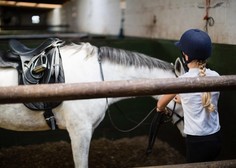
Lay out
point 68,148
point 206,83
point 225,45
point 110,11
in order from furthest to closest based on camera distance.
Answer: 1. point 110,11
2. point 68,148
3. point 225,45
4. point 206,83

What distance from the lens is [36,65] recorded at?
2199mm

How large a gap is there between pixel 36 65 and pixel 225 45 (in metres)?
1.53

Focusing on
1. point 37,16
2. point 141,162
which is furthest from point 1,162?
point 37,16

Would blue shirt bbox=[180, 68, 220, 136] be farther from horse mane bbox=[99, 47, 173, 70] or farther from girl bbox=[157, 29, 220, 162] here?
horse mane bbox=[99, 47, 173, 70]

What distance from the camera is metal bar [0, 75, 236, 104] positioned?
1212mm

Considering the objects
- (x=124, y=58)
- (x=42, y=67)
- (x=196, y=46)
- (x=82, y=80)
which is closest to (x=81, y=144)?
(x=82, y=80)

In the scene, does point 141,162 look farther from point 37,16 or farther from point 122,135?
point 37,16

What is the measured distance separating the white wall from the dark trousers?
1.09m

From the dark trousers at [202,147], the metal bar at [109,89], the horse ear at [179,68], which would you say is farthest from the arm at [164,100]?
the horse ear at [179,68]

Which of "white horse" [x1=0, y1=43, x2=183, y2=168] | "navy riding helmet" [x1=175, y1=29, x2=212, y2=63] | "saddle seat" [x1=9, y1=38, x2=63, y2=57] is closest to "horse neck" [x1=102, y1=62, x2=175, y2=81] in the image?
"white horse" [x1=0, y1=43, x2=183, y2=168]

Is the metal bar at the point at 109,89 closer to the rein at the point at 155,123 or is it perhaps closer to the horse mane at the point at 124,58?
the rein at the point at 155,123

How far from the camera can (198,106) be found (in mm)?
1733

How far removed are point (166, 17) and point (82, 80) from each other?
1.80 meters

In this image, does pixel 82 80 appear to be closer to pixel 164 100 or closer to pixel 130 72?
pixel 130 72
